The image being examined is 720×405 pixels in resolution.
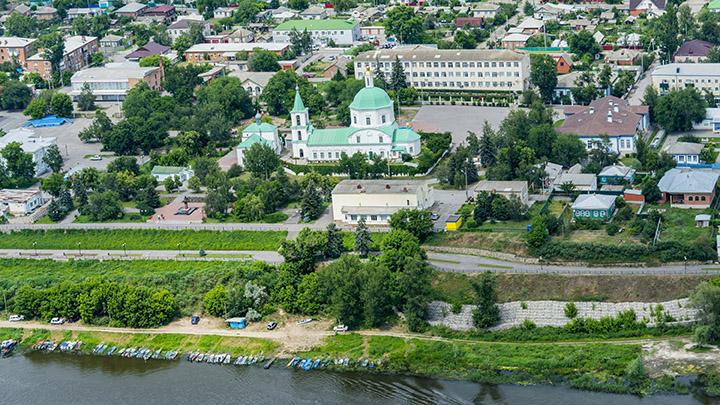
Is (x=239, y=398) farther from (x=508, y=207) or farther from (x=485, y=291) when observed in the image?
(x=508, y=207)

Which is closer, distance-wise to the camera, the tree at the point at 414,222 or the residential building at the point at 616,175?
the tree at the point at 414,222

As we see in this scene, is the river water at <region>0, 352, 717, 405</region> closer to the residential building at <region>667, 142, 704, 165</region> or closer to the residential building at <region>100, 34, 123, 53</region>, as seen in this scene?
the residential building at <region>667, 142, 704, 165</region>

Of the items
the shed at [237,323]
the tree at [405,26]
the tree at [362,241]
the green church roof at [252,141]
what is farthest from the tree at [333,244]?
the tree at [405,26]

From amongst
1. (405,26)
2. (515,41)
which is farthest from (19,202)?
(515,41)

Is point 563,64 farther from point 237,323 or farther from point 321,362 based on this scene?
point 321,362

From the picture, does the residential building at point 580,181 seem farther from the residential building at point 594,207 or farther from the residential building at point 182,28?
the residential building at point 182,28

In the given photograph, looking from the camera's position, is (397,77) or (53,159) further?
(397,77)
